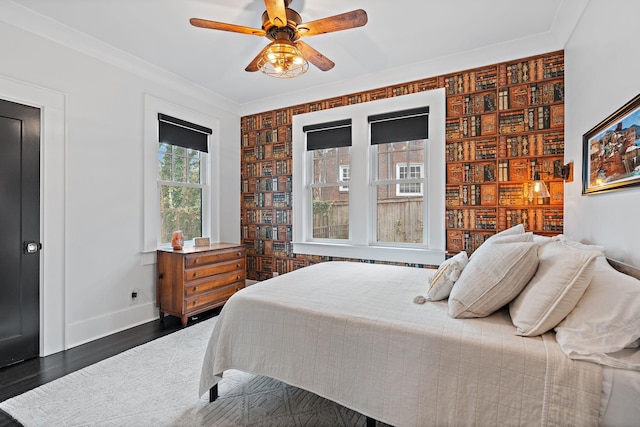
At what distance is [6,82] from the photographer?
2.44 m

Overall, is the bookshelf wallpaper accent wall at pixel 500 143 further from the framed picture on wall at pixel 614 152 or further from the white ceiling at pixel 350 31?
the framed picture on wall at pixel 614 152

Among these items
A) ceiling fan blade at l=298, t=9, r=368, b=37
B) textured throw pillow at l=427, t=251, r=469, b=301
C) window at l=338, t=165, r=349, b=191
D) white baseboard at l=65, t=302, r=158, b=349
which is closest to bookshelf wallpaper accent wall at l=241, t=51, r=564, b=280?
window at l=338, t=165, r=349, b=191

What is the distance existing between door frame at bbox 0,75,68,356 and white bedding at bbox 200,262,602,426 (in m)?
1.77

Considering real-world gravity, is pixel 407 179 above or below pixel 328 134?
below

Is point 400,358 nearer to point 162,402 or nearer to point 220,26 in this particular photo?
point 162,402

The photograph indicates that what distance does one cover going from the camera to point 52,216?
270cm

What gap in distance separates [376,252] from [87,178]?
306 centimetres

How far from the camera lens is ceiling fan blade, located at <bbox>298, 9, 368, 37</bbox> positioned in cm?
193

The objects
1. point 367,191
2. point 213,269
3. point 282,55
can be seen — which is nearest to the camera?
point 282,55

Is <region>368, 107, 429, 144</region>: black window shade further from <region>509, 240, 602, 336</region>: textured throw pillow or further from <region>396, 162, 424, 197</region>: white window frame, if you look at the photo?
<region>509, 240, 602, 336</region>: textured throw pillow

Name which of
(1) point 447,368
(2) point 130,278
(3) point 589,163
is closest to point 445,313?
(1) point 447,368

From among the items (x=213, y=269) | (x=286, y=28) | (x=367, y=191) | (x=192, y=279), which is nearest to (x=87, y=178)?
(x=192, y=279)

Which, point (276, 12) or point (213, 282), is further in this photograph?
point (213, 282)

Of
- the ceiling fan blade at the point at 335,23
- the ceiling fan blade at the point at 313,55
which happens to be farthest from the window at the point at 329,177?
the ceiling fan blade at the point at 335,23
